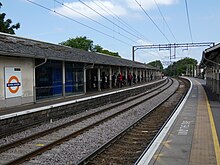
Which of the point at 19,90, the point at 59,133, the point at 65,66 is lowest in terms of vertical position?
the point at 59,133

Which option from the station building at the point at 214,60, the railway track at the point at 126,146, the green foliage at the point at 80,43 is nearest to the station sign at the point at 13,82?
the railway track at the point at 126,146

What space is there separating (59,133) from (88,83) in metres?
19.9

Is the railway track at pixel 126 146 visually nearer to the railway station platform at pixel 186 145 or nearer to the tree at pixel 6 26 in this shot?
the railway station platform at pixel 186 145

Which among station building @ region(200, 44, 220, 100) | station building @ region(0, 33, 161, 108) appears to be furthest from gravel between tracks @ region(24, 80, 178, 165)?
station building @ region(200, 44, 220, 100)

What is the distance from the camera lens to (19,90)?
15281 mm

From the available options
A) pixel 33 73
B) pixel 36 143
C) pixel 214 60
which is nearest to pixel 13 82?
pixel 33 73

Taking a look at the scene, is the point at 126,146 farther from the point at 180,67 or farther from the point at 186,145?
the point at 180,67

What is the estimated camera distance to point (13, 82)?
14.8 metres

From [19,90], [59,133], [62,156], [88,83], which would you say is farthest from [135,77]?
[62,156]

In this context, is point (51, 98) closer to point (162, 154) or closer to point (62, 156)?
point (62, 156)

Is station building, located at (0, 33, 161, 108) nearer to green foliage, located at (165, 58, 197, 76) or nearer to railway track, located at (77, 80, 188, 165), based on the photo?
railway track, located at (77, 80, 188, 165)

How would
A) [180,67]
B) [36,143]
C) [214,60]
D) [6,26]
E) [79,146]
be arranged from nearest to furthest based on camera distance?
[79,146] < [36,143] < [214,60] < [6,26] < [180,67]

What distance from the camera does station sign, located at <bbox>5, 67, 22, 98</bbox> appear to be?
46.8ft

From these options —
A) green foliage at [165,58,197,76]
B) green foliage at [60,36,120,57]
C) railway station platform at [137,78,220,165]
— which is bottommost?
railway station platform at [137,78,220,165]
